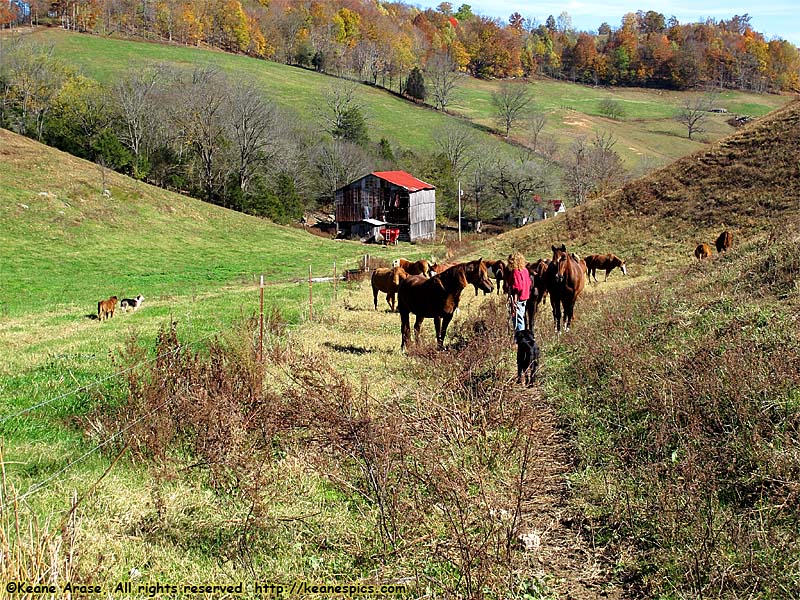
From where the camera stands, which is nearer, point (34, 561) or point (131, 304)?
point (34, 561)

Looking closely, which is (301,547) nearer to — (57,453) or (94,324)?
(57,453)

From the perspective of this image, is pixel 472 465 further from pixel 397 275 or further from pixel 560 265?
pixel 397 275

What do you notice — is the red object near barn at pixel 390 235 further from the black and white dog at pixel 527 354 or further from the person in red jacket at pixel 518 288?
the black and white dog at pixel 527 354

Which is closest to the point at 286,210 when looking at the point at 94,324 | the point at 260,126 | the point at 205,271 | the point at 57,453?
the point at 260,126

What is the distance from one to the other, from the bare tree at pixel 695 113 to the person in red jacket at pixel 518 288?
11255 cm

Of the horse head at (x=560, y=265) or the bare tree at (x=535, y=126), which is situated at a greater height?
the bare tree at (x=535, y=126)

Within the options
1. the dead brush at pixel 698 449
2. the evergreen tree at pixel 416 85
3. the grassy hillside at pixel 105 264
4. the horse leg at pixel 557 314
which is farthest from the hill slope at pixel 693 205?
the evergreen tree at pixel 416 85

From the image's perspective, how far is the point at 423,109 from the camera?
370 feet

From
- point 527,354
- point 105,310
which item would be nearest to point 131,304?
point 105,310

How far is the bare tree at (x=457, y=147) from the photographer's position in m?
87.5

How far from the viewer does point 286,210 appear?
225ft

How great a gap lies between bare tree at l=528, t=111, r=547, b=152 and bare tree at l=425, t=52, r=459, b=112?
609 inches

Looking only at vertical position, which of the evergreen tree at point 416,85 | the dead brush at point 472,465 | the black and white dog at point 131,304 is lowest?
the black and white dog at point 131,304

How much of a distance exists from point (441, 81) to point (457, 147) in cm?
3488
